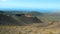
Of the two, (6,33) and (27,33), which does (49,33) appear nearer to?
(27,33)

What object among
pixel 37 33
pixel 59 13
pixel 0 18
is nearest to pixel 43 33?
pixel 37 33

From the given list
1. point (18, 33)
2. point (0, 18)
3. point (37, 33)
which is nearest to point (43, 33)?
point (37, 33)

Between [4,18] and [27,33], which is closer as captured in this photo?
[27,33]

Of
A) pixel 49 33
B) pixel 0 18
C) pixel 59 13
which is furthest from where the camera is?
pixel 59 13

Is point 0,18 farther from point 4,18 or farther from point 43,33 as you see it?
point 43,33

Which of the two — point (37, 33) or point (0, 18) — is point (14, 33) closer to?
point (37, 33)

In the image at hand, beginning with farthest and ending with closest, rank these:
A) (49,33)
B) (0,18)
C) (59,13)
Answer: (59,13), (0,18), (49,33)

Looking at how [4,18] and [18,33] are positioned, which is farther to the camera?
[4,18]

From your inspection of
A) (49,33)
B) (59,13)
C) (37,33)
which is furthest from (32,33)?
(59,13)
